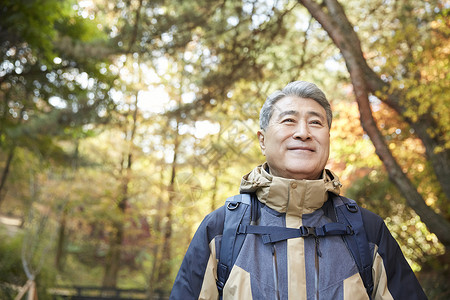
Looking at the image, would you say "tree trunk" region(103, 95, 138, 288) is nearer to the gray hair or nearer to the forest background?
the forest background

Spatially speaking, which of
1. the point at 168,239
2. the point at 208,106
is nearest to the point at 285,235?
the point at 208,106

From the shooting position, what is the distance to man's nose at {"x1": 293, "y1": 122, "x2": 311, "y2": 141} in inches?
74.2

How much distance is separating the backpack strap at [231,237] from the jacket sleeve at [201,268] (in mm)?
31

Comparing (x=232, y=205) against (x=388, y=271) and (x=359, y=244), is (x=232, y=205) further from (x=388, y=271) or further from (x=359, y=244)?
(x=388, y=271)

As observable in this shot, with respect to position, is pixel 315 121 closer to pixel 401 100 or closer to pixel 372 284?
pixel 372 284

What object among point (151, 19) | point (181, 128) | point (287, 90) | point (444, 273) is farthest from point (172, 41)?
point (287, 90)

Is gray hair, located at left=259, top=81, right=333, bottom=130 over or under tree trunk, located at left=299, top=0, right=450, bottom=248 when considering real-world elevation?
under

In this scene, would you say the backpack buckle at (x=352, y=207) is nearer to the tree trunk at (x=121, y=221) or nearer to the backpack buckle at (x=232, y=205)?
the backpack buckle at (x=232, y=205)

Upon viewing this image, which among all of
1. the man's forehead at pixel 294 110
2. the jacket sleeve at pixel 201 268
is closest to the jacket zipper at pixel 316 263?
the jacket sleeve at pixel 201 268

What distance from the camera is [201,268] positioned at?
5.75 ft

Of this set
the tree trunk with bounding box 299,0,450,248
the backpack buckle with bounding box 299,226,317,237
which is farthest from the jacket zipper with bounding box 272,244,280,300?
the tree trunk with bounding box 299,0,450,248

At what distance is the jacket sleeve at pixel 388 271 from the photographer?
173 cm

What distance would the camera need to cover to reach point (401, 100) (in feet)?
18.5

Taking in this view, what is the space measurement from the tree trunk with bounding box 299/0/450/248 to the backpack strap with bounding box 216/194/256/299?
3.13 m
